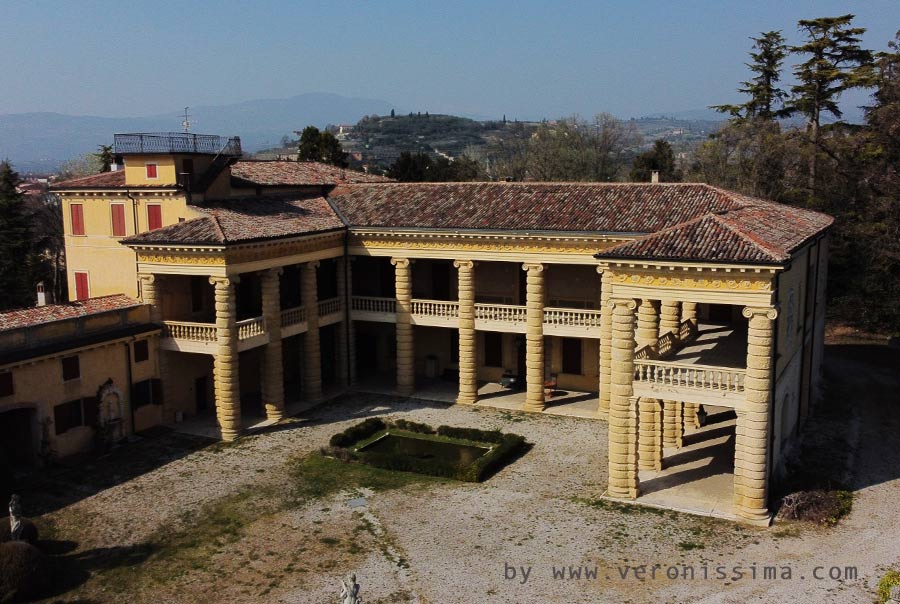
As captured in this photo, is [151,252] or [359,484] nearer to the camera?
[359,484]

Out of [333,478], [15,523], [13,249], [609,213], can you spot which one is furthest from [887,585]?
[13,249]

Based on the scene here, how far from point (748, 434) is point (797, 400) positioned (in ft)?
31.7

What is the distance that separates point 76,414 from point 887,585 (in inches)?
1076

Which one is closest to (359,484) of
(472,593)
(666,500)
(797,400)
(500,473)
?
(500,473)

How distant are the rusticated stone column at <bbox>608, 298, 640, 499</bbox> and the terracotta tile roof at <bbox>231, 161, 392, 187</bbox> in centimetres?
2145

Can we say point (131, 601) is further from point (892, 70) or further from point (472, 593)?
point (892, 70)

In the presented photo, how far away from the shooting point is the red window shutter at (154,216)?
35.6 meters

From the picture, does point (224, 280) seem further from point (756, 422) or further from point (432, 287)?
point (756, 422)

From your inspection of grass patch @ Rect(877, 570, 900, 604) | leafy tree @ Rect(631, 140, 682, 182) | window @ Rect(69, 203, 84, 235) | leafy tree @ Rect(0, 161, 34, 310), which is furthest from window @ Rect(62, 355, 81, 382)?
leafy tree @ Rect(631, 140, 682, 182)

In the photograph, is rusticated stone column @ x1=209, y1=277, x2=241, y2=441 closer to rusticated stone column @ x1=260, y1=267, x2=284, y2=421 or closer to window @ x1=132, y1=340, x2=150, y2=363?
rusticated stone column @ x1=260, y1=267, x2=284, y2=421

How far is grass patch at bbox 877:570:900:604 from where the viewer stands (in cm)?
1934

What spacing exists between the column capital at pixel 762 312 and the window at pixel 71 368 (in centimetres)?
2380

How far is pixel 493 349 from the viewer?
41469 millimetres

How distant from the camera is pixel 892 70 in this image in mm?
48719
